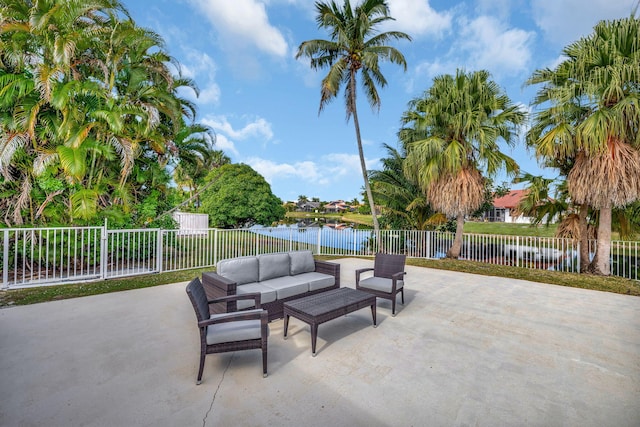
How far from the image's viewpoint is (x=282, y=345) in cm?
341

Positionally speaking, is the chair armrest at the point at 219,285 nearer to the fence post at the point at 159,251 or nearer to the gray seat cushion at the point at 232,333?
the gray seat cushion at the point at 232,333

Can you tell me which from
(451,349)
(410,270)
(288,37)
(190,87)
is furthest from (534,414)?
(288,37)

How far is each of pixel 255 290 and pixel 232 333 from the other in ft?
4.56

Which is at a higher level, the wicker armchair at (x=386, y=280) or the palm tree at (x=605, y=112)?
the palm tree at (x=605, y=112)

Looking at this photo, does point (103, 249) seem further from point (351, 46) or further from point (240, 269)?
point (351, 46)

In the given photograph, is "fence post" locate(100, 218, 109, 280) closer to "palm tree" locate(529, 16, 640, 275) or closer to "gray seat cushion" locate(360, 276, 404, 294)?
"gray seat cushion" locate(360, 276, 404, 294)

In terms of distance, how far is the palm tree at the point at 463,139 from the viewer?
923 centimetres

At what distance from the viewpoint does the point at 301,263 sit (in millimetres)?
5203

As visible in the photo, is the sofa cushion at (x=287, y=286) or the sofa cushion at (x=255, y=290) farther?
the sofa cushion at (x=287, y=286)

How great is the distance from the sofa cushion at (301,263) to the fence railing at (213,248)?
4096 millimetres

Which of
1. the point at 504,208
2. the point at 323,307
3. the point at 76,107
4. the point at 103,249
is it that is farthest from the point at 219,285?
the point at 504,208

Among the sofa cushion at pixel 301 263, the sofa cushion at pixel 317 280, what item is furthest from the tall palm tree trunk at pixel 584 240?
the sofa cushion at pixel 301 263

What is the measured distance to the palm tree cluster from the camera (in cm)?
608

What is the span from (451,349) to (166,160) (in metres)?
9.47
